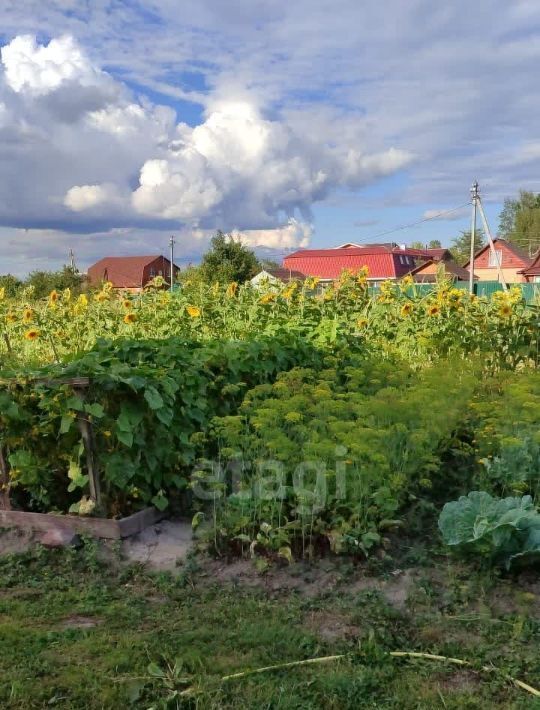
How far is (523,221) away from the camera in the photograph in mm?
72688

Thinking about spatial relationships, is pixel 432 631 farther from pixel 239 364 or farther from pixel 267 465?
pixel 239 364

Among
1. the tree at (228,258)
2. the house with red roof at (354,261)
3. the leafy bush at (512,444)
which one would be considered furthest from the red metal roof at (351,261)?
the leafy bush at (512,444)

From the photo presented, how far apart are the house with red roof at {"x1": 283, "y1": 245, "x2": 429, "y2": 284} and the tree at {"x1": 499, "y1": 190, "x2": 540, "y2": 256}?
1045 cm

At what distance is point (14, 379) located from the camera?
4.01 metres

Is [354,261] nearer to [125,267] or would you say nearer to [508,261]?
[508,261]

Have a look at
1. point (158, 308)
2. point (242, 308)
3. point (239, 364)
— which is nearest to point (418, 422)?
point (239, 364)

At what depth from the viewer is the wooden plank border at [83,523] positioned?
390 cm

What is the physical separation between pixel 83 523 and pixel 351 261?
65.7 meters

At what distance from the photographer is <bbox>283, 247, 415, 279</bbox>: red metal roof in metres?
65.7

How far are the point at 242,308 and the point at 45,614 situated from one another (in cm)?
555

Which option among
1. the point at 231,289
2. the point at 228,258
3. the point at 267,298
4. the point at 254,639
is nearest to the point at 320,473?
the point at 254,639

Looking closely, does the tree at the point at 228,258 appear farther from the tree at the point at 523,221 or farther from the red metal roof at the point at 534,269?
the tree at the point at 523,221

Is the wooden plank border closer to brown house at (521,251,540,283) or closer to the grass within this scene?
the grass

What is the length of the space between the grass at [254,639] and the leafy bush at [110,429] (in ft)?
2.15
